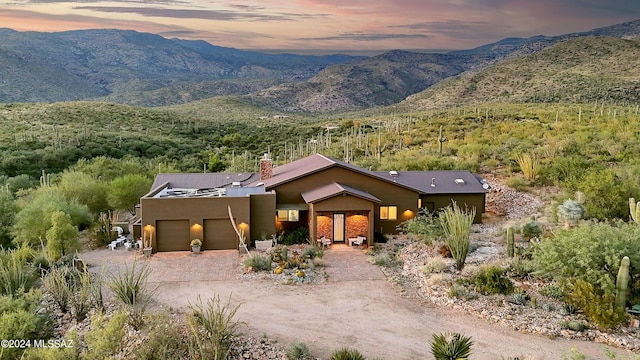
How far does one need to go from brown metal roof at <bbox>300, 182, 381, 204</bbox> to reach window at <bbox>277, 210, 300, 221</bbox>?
982 millimetres

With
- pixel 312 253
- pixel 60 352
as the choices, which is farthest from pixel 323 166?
pixel 60 352

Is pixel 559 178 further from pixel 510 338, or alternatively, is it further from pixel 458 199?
pixel 510 338

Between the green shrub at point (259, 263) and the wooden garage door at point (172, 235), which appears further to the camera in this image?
the wooden garage door at point (172, 235)

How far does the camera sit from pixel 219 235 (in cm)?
2186

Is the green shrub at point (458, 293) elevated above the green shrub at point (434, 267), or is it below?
below

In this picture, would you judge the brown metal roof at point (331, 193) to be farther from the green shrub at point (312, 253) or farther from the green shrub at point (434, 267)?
the green shrub at point (434, 267)

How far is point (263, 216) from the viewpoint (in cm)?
2234

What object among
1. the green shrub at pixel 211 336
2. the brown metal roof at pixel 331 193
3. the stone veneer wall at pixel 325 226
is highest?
the brown metal roof at pixel 331 193

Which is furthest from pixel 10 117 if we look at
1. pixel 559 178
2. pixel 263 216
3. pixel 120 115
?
pixel 559 178

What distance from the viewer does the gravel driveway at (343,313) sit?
13.0m

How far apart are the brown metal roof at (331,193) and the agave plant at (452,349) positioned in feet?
33.6

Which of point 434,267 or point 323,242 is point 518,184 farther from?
point 323,242

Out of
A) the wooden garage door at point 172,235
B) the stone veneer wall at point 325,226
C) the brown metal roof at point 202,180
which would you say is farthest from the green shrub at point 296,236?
the wooden garage door at point 172,235

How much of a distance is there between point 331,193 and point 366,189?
2659mm
